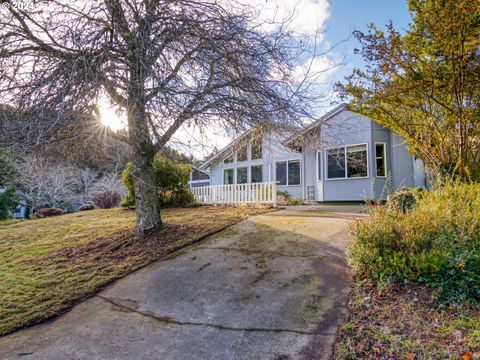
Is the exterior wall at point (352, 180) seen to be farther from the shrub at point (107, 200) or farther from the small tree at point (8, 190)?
the small tree at point (8, 190)

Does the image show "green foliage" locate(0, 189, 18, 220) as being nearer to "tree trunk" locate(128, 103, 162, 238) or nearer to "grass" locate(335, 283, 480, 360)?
"tree trunk" locate(128, 103, 162, 238)

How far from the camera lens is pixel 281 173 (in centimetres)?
1738

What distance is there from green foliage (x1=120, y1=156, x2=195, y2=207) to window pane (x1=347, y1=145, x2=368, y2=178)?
24.2ft

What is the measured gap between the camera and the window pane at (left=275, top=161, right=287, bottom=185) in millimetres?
17141

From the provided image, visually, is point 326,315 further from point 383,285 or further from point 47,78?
point 47,78

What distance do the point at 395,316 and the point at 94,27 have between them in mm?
5299

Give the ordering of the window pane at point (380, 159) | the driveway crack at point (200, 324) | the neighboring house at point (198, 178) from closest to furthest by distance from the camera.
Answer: the driveway crack at point (200, 324)
the window pane at point (380, 159)
the neighboring house at point (198, 178)

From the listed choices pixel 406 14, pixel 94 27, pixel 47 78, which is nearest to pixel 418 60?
pixel 406 14

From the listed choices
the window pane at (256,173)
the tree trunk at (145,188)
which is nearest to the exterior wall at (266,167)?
the window pane at (256,173)

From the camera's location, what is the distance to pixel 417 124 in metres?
6.74

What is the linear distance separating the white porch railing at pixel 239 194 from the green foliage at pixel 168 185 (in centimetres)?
82

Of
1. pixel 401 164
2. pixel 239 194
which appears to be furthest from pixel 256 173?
pixel 401 164

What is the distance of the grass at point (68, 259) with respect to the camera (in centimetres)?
384

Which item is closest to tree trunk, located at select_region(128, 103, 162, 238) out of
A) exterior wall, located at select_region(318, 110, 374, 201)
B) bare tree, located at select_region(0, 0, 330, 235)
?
bare tree, located at select_region(0, 0, 330, 235)
